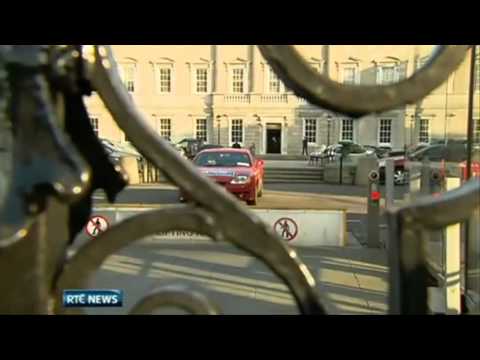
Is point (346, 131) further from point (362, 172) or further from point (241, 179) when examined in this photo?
point (241, 179)

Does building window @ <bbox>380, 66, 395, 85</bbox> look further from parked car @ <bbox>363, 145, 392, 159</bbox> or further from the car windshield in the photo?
parked car @ <bbox>363, 145, 392, 159</bbox>

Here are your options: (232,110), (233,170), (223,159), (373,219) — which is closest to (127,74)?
(232,110)

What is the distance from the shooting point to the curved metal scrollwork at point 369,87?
3.59 ft

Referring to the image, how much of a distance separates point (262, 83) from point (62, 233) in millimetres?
37818

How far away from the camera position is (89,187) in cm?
116

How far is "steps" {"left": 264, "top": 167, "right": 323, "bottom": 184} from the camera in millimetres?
24034

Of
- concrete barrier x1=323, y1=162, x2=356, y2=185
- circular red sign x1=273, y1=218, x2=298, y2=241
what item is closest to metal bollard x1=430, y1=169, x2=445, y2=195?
circular red sign x1=273, y1=218, x2=298, y2=241

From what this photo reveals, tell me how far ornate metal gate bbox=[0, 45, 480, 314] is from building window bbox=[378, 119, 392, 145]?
36143 millimetres

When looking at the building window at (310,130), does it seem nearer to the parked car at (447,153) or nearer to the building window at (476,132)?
the parked car at (447,153)

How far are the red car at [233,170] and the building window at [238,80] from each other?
77.4 feet

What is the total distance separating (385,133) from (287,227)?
29469 millimetres
